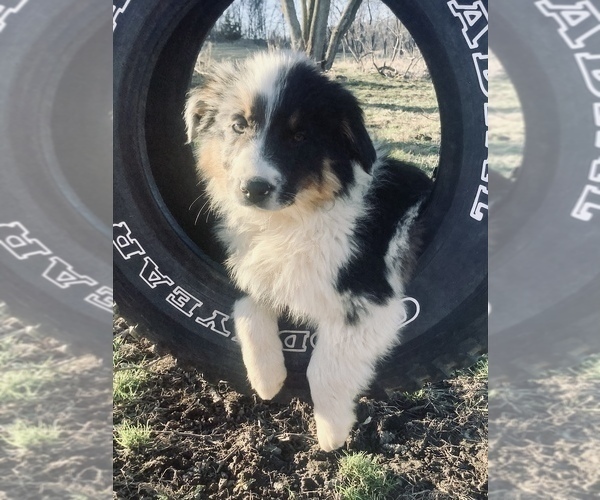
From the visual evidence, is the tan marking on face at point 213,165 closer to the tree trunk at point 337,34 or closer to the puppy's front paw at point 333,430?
the tree trunk at point 337,34

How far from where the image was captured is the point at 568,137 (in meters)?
2.54

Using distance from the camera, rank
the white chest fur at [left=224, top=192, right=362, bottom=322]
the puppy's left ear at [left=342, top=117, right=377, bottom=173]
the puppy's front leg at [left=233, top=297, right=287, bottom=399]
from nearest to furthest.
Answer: the puppy's left ear at [left=342, top=117, right=377, bottom=173], the white chest fur at [left=224, top=192, right=362, bottom=322], the puppy's front leg at [left=233, top=297, right=287, bottom=399]

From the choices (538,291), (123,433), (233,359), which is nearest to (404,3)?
(538,291)

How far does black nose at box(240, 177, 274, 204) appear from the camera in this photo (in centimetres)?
233

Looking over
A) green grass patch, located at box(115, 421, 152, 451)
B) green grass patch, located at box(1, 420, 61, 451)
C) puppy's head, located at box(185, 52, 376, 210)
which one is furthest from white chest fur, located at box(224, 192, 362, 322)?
green grass patch, located at box(1, 420, 61, 451)

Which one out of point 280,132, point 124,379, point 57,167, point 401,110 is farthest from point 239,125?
point 124,379

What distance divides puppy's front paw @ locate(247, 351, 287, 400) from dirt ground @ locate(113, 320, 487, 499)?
85 mm

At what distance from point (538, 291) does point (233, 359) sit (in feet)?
4.32

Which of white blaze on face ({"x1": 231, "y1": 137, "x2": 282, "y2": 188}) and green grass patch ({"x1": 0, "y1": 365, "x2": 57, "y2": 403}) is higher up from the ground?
white blaze on face ({"x1": 231, "y1": 137, "x2": 282, "y2": 188})

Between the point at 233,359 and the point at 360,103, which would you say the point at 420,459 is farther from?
the point at 360,103

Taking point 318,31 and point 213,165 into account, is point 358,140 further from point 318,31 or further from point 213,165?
point 213,165

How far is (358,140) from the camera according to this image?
2.46 metres

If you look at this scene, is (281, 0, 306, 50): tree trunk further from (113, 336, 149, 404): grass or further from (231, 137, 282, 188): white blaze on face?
(113, 336, 149, 404): grass

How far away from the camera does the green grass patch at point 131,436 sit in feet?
9.10
